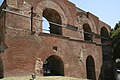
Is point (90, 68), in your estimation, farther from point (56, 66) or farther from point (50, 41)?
point (50, 41)

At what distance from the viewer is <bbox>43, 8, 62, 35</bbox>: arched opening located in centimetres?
1438

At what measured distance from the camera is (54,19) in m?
14.9

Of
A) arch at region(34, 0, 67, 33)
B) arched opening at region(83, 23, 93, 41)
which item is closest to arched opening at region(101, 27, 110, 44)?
arched opening at region(83, 23, 93, 41)

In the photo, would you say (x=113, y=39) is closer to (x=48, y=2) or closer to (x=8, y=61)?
(x=48, y=2)

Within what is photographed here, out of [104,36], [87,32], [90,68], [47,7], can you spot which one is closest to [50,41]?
[47,7]

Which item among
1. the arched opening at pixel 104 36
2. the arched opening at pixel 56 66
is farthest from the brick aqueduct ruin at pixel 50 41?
the arched opening at pixel 104 36

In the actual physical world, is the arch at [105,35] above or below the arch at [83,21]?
below

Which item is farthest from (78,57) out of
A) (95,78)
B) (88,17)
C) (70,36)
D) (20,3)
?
(20,3)

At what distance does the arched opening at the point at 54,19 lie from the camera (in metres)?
14.4

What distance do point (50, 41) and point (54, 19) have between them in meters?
2.43

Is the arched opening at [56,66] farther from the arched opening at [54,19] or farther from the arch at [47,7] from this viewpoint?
the arch at [47,7]

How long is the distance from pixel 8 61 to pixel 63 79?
3.47 m

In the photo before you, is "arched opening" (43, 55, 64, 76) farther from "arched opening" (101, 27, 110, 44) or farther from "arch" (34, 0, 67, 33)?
"arched opening" (101, 27, 110, 44)

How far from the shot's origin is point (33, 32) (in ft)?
40.1
